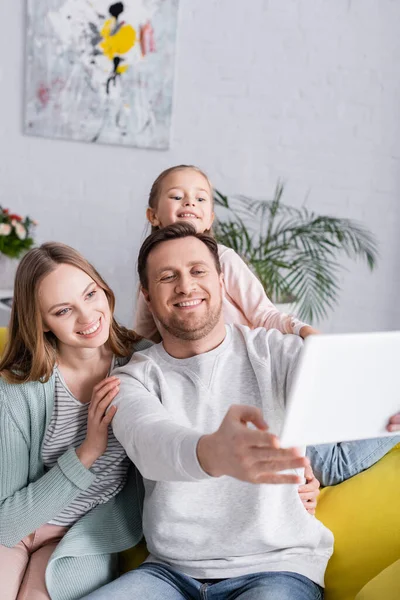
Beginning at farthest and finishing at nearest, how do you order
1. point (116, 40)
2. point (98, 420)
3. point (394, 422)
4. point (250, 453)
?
point (116, 40), point (98, 420), point (394, 422), point (250, 453)

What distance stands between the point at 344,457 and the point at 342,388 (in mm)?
801

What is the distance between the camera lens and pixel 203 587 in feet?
4.92

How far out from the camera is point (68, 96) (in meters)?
3.83

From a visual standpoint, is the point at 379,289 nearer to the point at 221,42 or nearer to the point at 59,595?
the point at 221,42

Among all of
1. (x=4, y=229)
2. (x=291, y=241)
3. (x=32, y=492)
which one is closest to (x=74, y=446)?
(x=32, y=492)

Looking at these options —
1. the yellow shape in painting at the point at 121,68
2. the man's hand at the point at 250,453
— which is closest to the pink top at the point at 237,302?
the man's hand at the point at 250,453

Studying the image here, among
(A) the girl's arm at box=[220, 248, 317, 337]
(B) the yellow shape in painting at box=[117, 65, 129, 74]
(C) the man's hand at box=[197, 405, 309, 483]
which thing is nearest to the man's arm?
(C) the man's hand at box=[197, 405, 309, 483]

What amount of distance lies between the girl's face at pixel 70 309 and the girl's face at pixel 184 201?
1.81 ft

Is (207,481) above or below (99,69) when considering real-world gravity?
below

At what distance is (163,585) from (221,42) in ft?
10.2

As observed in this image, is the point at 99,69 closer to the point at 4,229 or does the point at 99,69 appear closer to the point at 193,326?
the point at 4,229

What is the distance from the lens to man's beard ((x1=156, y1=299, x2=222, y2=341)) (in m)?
1.62

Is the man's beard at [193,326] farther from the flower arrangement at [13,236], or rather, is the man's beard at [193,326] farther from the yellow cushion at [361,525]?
the flower arrangement at [13,236]

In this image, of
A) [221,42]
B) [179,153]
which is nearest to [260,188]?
[179,153]
